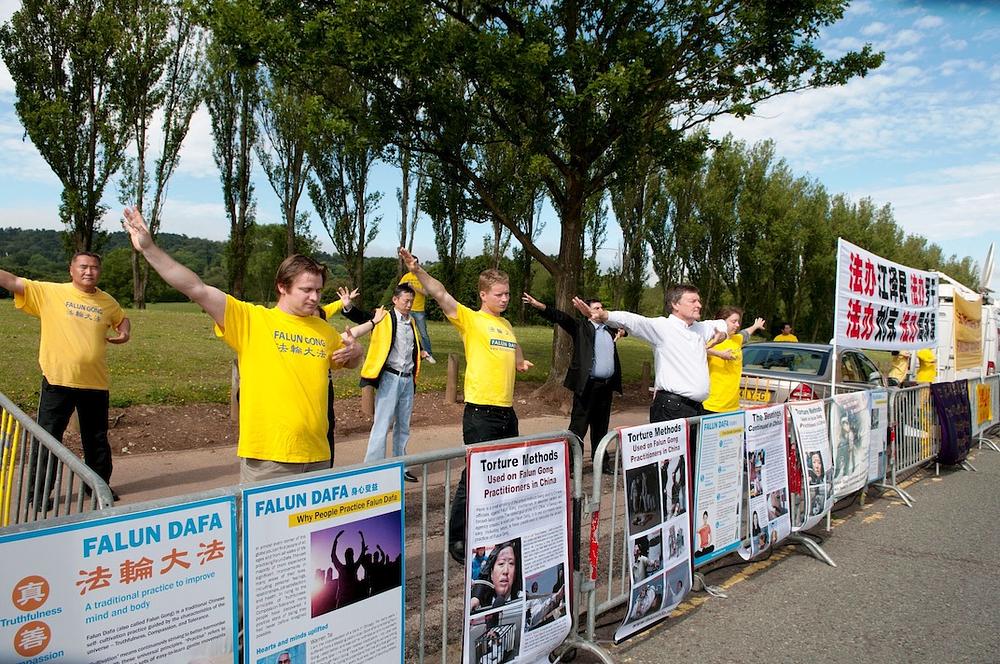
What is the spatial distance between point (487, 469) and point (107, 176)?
26096 mm

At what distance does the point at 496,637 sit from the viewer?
3186mm

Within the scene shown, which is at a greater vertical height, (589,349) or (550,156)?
(550,156)

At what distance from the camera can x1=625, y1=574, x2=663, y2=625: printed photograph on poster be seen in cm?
396

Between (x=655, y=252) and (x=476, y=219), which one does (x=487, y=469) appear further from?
(x=655, y=252)

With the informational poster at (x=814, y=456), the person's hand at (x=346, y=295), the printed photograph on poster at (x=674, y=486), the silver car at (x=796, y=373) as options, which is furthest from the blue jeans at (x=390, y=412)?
the silver car at (x=796, y=373)

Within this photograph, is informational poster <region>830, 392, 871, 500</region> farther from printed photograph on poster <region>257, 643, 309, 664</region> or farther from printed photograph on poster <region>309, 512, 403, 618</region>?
printed photograph on poster <region>257, 643, 309, 664</region>

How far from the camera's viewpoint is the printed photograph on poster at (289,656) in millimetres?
2404

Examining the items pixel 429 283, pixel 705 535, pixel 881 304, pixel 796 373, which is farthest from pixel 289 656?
pixel 796 373

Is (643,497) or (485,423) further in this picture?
(485,423)

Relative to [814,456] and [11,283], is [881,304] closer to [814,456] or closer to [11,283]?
[814,456]

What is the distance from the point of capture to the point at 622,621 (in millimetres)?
4238

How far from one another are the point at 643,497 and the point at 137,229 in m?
2.90

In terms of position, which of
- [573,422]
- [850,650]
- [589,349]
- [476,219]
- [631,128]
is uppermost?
[631,128]

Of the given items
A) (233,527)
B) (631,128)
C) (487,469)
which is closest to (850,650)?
(487,469)
